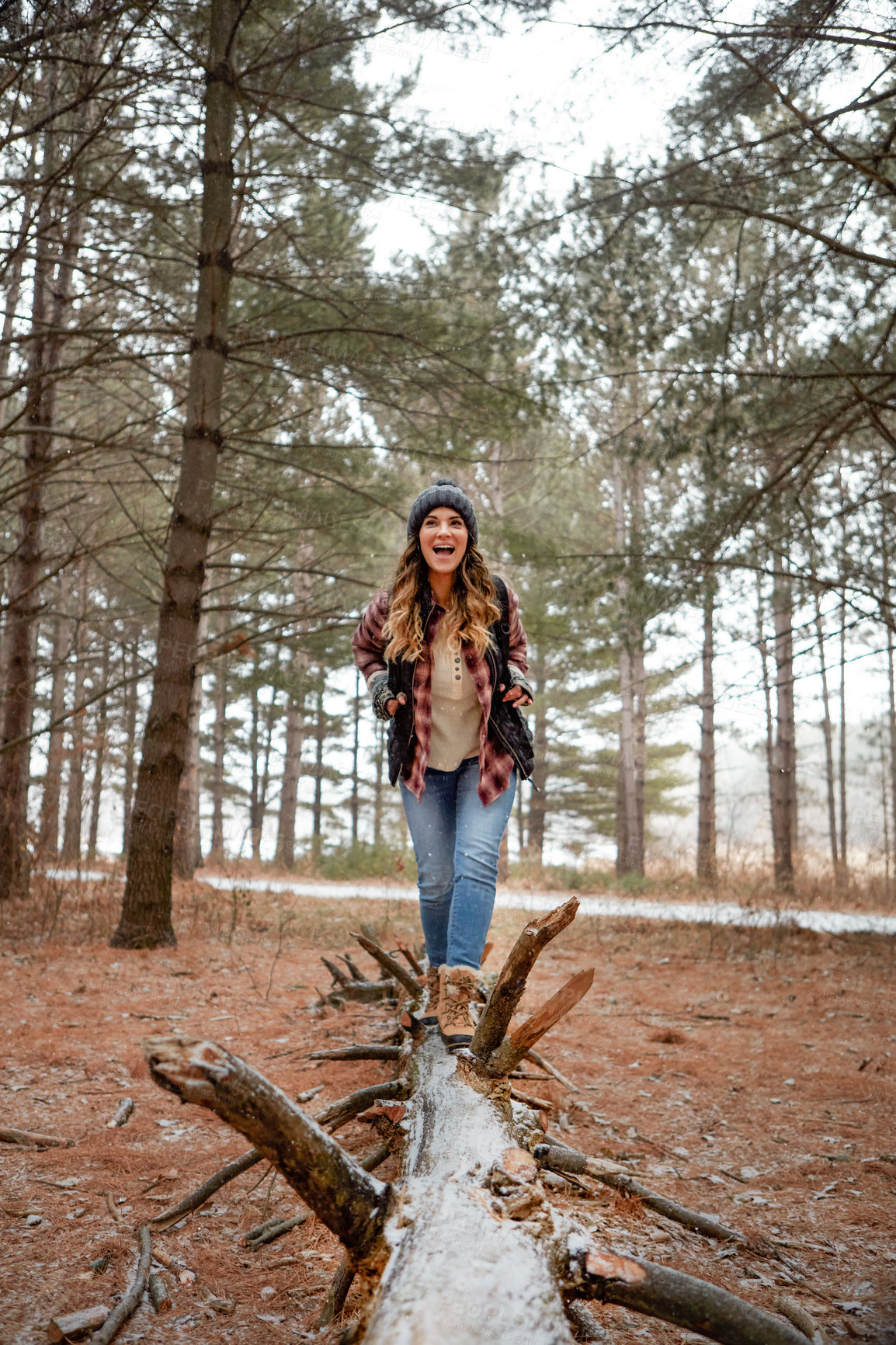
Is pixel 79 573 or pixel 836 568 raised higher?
pixel 79 573

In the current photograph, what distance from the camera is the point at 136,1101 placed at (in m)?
3.65

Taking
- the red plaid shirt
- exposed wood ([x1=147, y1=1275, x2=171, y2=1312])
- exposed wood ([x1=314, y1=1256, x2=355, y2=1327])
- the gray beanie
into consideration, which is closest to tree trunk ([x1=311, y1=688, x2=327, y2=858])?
the red plaid shirt

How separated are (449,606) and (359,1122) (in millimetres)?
2188

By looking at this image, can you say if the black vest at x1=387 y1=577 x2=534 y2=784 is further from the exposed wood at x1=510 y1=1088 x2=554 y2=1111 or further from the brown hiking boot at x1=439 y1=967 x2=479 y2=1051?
the exposed wood at x1=510 y1=1088 x2=554 y2=1111

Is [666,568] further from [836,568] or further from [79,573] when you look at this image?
[79,573]

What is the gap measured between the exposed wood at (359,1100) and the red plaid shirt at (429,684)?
108 cm

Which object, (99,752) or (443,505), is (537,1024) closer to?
(443,505)

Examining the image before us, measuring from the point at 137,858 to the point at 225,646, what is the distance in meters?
1.92

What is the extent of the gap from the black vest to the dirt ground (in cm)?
149

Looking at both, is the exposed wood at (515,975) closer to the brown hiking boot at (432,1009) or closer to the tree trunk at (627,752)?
the brown hiking boot at (432,1009)

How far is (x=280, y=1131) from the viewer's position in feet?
5.41

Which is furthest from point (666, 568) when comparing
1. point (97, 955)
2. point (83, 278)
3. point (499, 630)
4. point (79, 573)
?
point (79, 573)

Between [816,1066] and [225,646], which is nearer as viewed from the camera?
[816,1066]

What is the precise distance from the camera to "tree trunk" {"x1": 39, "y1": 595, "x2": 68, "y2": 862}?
7926 mm
